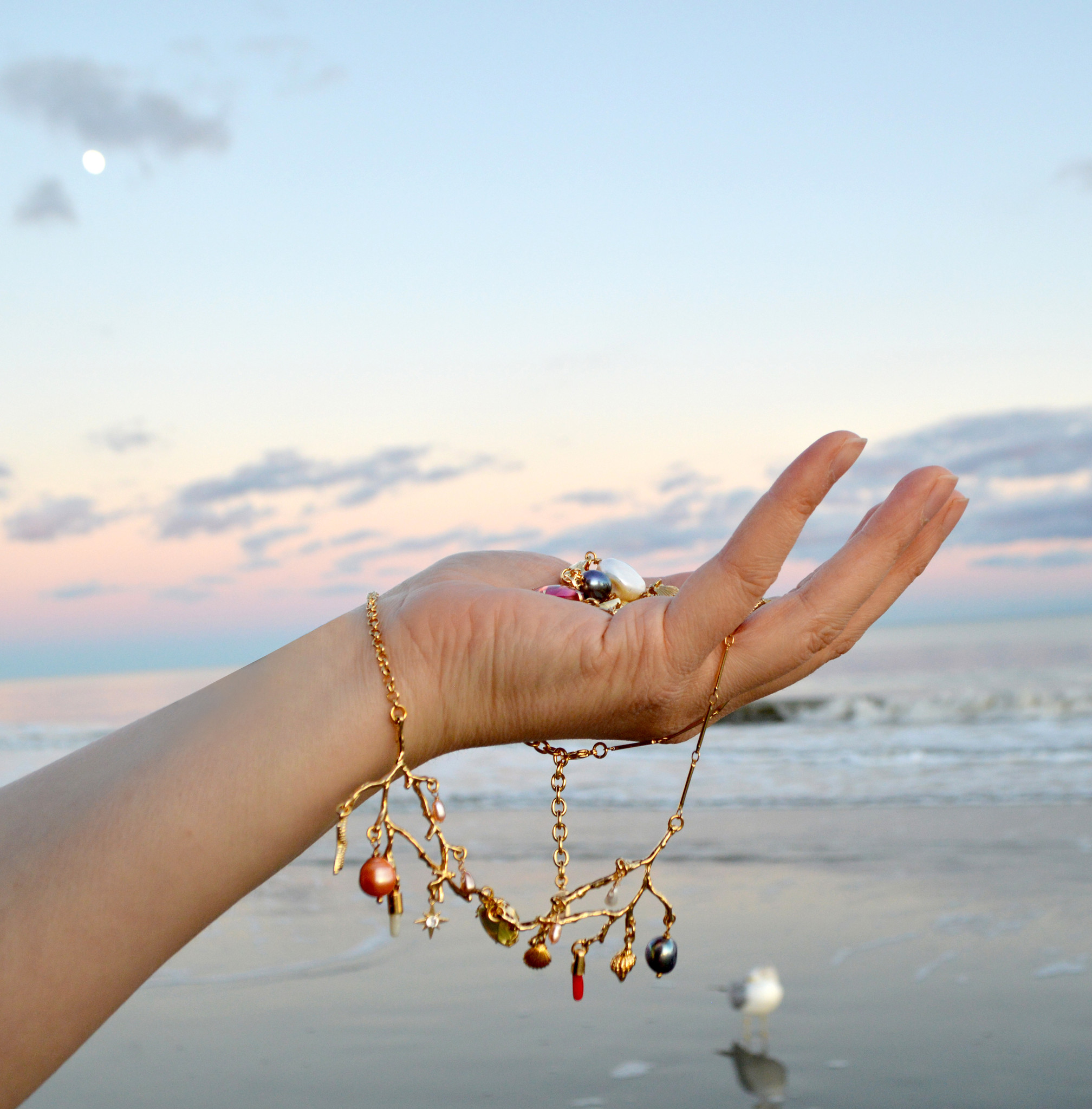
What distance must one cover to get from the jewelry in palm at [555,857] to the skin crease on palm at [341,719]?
0.09ft

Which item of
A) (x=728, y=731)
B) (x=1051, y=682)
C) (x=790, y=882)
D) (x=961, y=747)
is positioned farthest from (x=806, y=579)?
(x=1051, y=682)

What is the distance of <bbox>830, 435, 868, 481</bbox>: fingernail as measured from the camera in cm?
164

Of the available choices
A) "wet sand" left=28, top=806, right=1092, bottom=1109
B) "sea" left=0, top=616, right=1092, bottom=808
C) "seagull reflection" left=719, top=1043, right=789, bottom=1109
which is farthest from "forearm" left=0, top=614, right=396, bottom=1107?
"sea" left=0, top=616, right=1092, bottom=808

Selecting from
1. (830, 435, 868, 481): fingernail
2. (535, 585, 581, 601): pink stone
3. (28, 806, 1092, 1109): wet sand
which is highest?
(830, 435, 868, 481): fingernail

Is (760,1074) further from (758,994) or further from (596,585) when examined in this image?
(596,585)

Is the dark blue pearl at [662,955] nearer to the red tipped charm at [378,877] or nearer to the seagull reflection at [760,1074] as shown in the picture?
the red tipped charm at [378,877]

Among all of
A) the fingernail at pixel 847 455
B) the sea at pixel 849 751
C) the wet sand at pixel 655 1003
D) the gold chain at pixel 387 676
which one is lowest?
the wet sand at pixel 655 1003

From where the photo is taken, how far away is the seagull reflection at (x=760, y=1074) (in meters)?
3.70

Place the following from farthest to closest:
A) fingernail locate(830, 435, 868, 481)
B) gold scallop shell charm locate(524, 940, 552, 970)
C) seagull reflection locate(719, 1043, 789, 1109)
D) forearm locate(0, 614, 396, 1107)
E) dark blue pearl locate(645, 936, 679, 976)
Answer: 1. seagull reflection locate(719, 1043, 789, 1109)
2. dark blue pearl locate(645, 936, 679, 976)
3. gold scallop shell charm locate(524, 940, 552, 970)
4. fingernail locate(830, 435, 868, 481)
5. forearm locate(0, 614, 396, 1107)

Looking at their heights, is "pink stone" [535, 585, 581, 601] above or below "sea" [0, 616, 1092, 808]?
above

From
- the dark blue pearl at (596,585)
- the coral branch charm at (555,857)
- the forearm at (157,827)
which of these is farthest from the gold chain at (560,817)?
the forearm at (157,827)

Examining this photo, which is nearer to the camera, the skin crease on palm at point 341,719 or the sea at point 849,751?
the skin crease on palm at point 341,719

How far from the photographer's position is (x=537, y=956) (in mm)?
2133

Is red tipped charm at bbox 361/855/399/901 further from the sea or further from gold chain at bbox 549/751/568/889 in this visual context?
the sea
